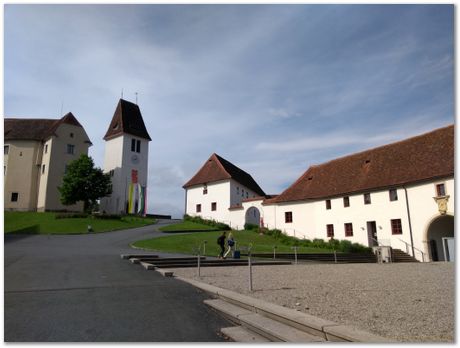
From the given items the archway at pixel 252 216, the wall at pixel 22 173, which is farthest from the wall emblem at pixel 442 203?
the wall at pixel 22 173

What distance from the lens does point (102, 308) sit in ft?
24.4

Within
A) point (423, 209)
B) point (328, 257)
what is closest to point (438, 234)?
point (423, 209)

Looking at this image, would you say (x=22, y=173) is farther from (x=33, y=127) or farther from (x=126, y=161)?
(x=126, y=161)

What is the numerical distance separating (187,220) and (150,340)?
42486 mm

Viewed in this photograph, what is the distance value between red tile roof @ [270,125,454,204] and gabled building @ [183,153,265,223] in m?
6.36

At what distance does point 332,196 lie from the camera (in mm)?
35844

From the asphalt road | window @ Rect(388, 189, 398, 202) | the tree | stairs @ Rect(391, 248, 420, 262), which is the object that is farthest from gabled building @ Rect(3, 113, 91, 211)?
stairs @ Rect(391, 248, 420, 262)

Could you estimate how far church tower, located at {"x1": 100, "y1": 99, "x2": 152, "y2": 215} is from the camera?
53156mm

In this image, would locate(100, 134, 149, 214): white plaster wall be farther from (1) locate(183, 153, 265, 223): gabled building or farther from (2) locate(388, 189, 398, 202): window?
(2) locate(388, 189, 398, 202): window

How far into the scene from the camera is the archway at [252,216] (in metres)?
43.3

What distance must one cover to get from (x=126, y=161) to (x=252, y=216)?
74.1 ft

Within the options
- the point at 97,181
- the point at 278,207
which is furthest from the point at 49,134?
the point at 278,207

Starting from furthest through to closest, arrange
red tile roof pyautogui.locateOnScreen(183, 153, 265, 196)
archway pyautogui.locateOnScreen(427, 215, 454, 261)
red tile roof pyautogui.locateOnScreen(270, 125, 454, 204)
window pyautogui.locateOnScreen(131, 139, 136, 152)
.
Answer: window pyautogui.locateOnScreen(131, 139, 136, 152) → red tile roof pyautogui.locateOnScreen(183, 153, 265, 196) → red tile roof pyautogui.locateOnScreen(270, 125, 454, 204) → archway pyautogui.locateOnScreen(427, 215, 454, 261)

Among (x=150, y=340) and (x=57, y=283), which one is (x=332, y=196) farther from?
(x=150, y=340)
